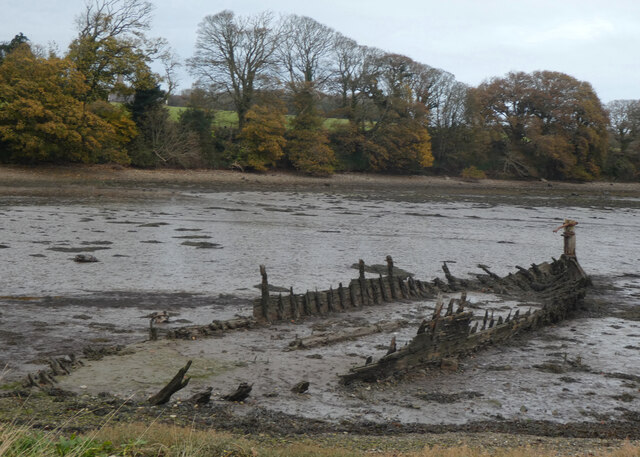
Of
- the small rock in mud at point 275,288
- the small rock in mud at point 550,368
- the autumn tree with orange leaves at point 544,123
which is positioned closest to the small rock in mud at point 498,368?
the small rock in mud at point 550,368

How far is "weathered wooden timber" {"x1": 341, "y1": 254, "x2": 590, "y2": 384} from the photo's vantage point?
393 inches

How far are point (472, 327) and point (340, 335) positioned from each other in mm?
2429

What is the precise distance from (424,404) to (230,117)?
58.0m

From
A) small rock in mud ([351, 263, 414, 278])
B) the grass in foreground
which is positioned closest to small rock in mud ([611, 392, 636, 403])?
the grass in foreground

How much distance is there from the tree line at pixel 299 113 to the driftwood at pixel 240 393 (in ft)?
132

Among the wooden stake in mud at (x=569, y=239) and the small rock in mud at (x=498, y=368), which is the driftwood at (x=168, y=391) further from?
the wooden stake in mud at (x=569, y=239)

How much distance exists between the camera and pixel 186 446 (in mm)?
5770

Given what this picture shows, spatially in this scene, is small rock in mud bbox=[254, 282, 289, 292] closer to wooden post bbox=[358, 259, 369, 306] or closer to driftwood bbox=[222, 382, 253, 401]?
wooden post bbox=[358, 259, 369, 306]

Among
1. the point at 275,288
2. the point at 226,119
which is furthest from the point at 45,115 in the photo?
the point at 275,288

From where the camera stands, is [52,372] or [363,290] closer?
[52,372]

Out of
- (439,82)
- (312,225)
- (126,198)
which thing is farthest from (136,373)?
(439,82)

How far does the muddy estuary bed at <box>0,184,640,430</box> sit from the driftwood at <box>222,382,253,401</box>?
0.19 metres

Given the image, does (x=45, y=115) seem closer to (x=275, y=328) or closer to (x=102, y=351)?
(x=275, y=328)

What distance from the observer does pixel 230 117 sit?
212ft
